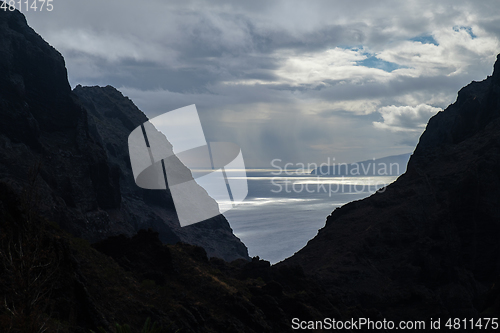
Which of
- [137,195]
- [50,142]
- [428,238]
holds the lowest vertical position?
[428,238]

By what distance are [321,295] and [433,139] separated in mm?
59398

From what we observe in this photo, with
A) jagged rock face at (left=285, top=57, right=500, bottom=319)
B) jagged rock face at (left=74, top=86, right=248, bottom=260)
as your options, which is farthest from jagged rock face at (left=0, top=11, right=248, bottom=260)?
jagged rock face at (left=285, top=57, right=500, bottom=319)

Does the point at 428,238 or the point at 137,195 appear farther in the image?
the point at 137,195

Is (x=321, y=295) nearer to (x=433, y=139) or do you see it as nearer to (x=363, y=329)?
(x=363, y=329)

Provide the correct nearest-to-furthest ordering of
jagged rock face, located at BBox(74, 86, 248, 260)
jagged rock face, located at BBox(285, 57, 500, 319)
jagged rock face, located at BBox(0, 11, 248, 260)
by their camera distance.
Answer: jagged rock face, located at BBox(285, 57, 500, 319), jagged rock face, located at BBox(0, 11, 248, 260), jagged rock face, located at BBox(74, 86, 248, 260)

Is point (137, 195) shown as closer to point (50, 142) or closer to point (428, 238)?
point (50, 142)

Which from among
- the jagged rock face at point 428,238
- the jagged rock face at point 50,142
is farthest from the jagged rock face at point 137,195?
the jagged rock face at point 428,238

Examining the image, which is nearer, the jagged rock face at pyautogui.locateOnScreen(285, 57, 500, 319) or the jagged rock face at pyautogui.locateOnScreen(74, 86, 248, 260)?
the jagged rock face at pyautogui.locateOnScreen(285, 57, 500, 319)

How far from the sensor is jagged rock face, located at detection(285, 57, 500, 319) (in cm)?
6375

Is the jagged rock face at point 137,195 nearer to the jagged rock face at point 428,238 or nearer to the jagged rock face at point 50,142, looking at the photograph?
the jagged rock face at point 50,142

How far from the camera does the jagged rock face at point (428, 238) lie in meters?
63.8

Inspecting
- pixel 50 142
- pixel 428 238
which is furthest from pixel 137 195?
pixel 428 238

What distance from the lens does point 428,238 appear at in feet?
236

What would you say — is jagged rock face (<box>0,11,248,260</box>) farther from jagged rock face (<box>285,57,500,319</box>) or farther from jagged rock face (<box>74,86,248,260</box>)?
jagged rock face (<box>285,57,500,319</box>)
